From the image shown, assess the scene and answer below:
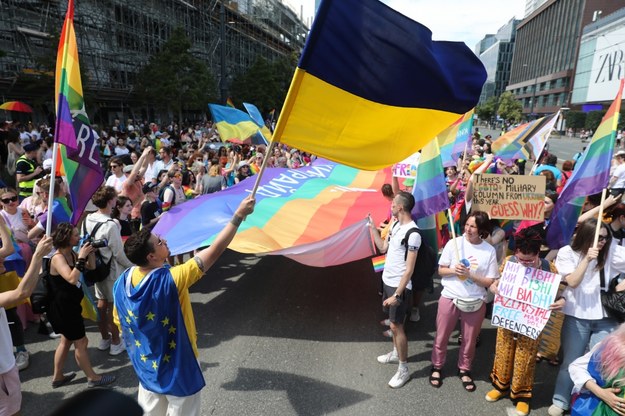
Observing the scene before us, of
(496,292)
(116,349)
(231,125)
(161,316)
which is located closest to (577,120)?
(231,125)

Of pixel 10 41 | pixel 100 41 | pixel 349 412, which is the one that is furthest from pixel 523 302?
pixel 100 41

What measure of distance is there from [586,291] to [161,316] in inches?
128

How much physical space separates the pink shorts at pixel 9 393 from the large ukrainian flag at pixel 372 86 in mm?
2514

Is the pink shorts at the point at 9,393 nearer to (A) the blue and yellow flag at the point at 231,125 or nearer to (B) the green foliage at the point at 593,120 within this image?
(A) the blue and yellow flag at the point at 231,125

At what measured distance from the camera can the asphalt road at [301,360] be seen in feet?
11.4

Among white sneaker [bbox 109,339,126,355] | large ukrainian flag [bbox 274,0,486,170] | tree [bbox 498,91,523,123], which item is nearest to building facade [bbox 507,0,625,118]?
tree [bbox 498,91,523,123]

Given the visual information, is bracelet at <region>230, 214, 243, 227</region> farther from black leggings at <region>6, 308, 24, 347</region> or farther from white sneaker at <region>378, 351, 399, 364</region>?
black leggings at <region>6, 308, 24, 347</region>

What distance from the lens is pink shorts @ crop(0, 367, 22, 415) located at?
2.69 m

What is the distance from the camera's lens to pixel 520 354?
3318 mm

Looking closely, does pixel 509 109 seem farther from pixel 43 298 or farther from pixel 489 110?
pixel 43 298

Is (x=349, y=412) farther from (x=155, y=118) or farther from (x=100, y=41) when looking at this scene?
(x=155, y=118)

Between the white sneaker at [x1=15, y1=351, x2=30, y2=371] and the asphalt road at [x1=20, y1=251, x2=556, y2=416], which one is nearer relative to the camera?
the asphalt road at [x1=20, y1=251, x2=556, y2=416]

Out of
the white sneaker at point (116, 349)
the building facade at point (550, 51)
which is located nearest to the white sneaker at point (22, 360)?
the white sneaker at point (116, 349)

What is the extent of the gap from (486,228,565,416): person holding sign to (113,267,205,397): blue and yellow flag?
8.49ft
